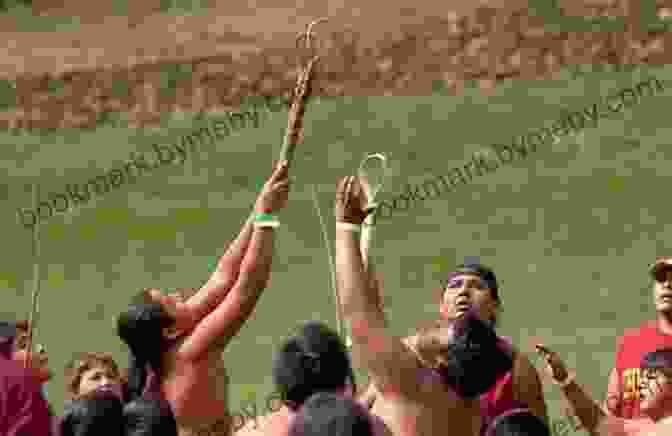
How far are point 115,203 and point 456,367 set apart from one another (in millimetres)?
19861

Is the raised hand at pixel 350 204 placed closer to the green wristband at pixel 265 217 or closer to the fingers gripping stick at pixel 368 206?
the fingers gripping stick at pixel 368 206

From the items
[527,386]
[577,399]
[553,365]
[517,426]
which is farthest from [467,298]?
[517,426]

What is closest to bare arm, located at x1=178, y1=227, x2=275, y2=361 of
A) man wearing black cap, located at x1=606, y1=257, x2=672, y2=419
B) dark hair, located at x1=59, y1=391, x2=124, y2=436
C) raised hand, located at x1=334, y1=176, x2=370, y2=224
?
raised hand, located at x1=334, y1=176, x2=370, y2=224

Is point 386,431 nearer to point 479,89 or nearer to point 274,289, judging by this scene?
point 274,289

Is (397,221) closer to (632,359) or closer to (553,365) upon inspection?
(632,359)

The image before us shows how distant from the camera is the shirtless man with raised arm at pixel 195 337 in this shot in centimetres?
723

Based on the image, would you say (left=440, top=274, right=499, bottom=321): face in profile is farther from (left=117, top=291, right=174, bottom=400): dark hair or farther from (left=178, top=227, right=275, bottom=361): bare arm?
(left=117, top=291, right=174, bottom=400): dark hair

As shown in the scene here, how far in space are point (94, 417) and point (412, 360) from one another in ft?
3.28

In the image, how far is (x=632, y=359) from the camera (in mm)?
8516

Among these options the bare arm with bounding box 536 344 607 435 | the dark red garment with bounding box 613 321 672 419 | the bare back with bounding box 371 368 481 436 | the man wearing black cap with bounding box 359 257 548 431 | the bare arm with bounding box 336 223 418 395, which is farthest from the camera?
the dark red garment with bounding box 613 321 672 419

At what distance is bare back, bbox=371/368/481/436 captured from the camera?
6.45 m

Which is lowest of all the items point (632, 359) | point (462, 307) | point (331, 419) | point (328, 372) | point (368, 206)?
point (632, 359)

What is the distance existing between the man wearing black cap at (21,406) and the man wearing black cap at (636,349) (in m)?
2.56

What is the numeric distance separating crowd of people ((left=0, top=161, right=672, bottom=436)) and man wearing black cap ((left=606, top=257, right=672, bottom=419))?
22mm
